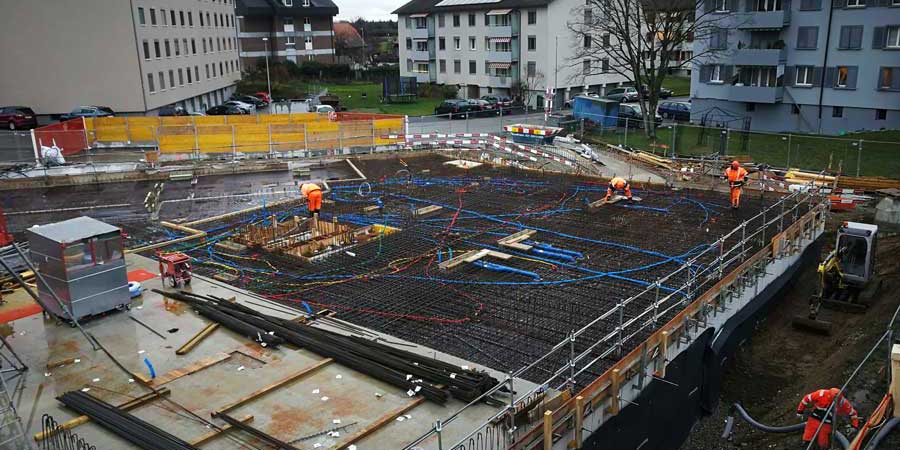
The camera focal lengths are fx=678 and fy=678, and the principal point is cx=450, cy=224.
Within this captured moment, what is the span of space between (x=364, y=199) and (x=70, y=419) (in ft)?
46.4

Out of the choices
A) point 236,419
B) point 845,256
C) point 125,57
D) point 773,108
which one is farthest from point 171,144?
point 773,108

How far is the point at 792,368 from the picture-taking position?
597 inches

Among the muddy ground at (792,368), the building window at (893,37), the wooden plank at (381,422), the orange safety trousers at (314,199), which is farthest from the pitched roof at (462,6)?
the wooden plank at (381,422)

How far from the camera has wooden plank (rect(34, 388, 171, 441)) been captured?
31.7ft

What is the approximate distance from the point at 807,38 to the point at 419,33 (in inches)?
1520

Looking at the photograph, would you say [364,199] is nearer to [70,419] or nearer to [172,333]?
[172,333]

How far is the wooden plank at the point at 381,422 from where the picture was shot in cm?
938

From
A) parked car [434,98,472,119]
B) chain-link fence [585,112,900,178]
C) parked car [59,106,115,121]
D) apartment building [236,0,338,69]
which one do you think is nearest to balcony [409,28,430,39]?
parked car [434,98,472,119]

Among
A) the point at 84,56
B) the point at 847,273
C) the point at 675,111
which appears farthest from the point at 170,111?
the point at 847,273

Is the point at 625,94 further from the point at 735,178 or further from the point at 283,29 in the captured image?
the point at 283,29

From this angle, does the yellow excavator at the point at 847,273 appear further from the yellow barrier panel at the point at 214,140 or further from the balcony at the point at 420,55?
the balcony at the point at 420,55

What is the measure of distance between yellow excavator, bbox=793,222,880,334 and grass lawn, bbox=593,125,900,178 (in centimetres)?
1217

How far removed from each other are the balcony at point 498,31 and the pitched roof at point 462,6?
5.91 ft

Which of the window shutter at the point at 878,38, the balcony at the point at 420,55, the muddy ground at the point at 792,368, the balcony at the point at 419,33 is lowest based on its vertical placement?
the muddy ground at the point at 792,368
